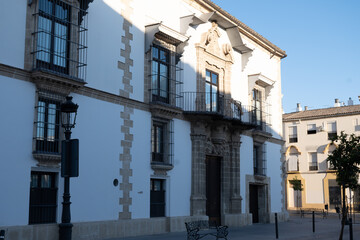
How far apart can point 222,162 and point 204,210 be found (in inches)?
116

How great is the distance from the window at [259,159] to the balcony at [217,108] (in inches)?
64.2

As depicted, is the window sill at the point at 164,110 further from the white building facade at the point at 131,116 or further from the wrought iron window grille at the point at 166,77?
the wrought iron window grille at the point at 166,77

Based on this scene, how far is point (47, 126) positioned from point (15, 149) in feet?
4.37

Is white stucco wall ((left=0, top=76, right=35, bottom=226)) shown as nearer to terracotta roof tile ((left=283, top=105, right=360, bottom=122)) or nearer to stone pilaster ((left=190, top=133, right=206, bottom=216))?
stone pilaster ((left=190, top=133, right=206, bottom=216))

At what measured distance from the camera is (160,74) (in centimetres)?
1850

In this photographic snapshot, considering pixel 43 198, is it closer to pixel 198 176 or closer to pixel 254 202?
pixel 198 176

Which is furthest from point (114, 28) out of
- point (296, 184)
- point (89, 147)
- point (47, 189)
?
point (296, 184)

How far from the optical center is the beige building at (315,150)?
44906 mm

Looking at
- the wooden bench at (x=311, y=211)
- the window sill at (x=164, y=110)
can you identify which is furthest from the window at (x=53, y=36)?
the wooden bench at (x=311, y=211)

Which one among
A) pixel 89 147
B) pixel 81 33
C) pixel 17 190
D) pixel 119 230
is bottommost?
pixel 119 230

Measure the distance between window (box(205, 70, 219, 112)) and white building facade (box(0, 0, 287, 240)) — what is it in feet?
0.16

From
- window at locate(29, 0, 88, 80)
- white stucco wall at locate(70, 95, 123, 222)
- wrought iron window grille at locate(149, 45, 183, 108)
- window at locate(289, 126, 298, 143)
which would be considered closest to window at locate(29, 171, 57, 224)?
white stucco wall at locate(70, 95, 123, 222)

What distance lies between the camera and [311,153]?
1870 inches

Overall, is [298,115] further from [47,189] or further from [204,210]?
[47,189]
